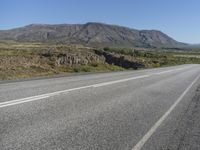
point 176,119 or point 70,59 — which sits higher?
point 176,119

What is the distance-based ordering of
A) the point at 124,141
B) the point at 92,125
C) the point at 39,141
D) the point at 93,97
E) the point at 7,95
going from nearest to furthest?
the point at 39,141, the point at 124,141, the point at 92,125, the point at 7,95, the point at 93,97

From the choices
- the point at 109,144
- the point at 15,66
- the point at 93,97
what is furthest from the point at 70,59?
the point at 109,144

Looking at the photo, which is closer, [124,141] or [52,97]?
[124,141]

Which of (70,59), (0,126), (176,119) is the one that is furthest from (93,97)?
(70,59)

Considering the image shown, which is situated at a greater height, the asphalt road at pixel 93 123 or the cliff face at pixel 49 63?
the asphalt road at pixel 93 123

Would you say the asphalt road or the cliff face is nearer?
the asphalt road

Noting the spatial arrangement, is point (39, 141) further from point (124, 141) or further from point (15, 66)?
point (15, 66)

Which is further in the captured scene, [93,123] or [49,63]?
[49,63]

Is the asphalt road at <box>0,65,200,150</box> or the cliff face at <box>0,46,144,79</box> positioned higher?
the asphalt road at <box>0,65,200,150</box>

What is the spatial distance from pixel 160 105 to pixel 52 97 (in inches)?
141

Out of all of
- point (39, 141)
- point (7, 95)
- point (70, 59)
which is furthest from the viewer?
point (70, 59)

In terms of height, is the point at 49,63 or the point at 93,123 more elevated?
the point at 93,123

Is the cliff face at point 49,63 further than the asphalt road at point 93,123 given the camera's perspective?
Yes

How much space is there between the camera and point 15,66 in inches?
1074
